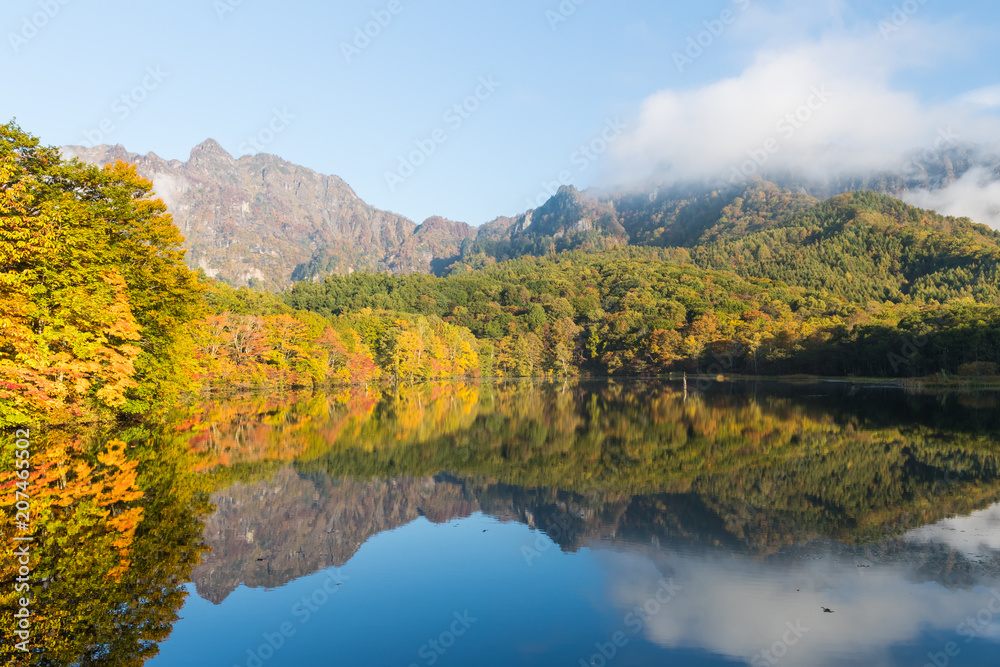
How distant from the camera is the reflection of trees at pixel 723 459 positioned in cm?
1192

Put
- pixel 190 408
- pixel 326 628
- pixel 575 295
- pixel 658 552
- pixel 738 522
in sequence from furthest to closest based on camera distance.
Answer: pixel 575 295 → pixel 190 408 → pixel 738 522 → pixel 658 552 → pixel 326 628

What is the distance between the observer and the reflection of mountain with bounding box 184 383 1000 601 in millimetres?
10430

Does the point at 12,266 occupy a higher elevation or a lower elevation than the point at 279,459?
higher

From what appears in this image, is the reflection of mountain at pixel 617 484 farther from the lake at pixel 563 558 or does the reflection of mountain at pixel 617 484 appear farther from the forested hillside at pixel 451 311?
the forested hillside at pixel 451 311

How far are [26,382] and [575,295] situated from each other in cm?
12102

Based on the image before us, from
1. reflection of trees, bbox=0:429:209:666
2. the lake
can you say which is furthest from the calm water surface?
reflection of trees, bbox=0:429:209:666

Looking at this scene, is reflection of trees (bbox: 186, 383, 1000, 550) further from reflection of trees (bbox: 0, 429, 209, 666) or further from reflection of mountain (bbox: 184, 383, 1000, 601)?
reflection of trees (bbox: 0, 429, 209, 666)

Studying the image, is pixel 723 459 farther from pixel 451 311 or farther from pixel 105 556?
pixel 451 311

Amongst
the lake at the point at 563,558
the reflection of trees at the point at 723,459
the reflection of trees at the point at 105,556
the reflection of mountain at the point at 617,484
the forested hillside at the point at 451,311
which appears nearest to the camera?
the reflection of trees at the point at 105,556

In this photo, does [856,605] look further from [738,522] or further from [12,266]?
[12,266]

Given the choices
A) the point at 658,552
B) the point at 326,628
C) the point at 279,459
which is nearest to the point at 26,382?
the point at 279,459

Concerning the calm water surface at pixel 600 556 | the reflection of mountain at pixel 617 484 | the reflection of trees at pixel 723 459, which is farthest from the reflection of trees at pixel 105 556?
the reflection of trees at pixel 723 459

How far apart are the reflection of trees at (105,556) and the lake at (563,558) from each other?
0.20 ft

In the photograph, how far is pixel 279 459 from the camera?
19078 millimetres
